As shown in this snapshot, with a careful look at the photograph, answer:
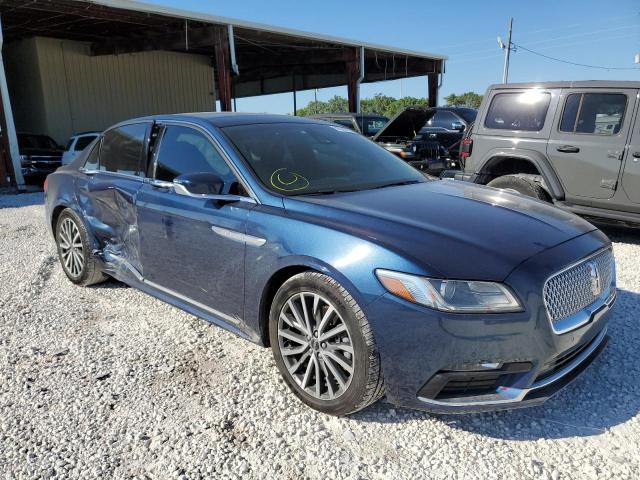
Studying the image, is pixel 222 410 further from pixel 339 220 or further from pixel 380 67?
pixel 380 67

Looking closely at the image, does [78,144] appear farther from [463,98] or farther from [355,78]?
[463,98]

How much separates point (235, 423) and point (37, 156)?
564 inches

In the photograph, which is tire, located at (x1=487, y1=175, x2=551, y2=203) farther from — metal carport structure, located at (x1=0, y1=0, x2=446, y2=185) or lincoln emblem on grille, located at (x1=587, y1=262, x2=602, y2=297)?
metal carport structure, located at (x1=0, y1=0, x2=446, y2=185)

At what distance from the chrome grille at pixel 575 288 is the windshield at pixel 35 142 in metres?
15.7

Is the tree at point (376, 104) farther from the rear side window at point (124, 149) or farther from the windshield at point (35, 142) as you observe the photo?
the rear side window at point (124, 149)

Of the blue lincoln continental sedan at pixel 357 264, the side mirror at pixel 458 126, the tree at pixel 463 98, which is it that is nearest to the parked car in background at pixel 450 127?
the side mirror at pixel 458 126

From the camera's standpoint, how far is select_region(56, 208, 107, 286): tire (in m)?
4.40

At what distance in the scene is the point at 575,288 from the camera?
2.46 meters

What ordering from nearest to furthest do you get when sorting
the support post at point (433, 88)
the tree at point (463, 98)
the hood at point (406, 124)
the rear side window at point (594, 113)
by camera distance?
the rear side window at point (594, 113) → the hood at point (406, 124) → the support post at point (433, 88) → the tree at point (463, 98)

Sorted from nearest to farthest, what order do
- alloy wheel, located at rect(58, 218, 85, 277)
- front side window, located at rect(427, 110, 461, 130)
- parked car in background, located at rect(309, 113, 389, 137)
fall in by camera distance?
1. alloy wheel, located at rect(58, 218, 85, 277)
2. front side window, located at rect(427, 110, 461, 130)
3. parked car in background, located at rect(309, 113, 389, 137)

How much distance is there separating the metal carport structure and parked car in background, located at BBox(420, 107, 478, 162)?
679cm

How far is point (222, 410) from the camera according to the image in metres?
2.71

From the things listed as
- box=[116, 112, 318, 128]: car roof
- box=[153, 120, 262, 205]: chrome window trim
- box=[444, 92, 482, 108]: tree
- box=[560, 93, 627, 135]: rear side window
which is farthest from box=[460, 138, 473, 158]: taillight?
box=[444, 92, 482, 108]: tree

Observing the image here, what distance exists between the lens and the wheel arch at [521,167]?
→ 5.91 metres
